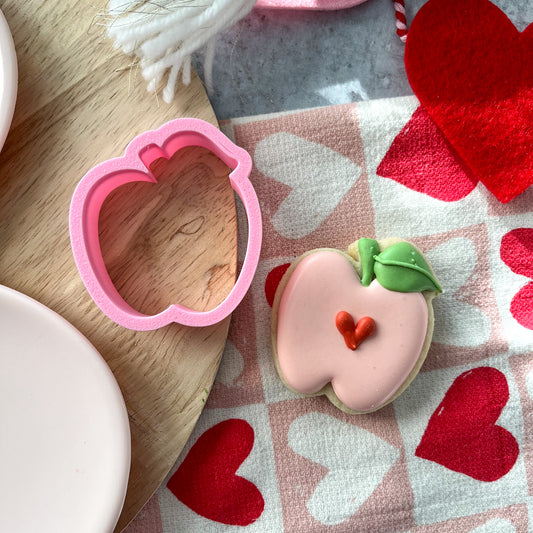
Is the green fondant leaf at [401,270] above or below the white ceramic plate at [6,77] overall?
below

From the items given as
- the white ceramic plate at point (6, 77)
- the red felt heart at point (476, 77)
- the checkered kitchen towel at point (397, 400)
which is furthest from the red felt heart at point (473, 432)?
the white ceramic plate at point (6, 77)

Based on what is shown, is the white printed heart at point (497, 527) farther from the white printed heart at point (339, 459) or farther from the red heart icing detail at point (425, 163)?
the red heart icing detail at point (425, 163)

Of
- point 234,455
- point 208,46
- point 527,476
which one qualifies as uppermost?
point 208,46

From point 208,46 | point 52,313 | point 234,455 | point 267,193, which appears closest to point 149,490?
point 234,455

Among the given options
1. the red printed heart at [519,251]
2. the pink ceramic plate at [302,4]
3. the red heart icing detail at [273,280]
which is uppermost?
the pink ceramic plate at [302,4]

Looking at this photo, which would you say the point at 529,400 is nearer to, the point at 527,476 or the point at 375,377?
the point at 527,476

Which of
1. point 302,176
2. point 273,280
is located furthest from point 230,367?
point 302,176
